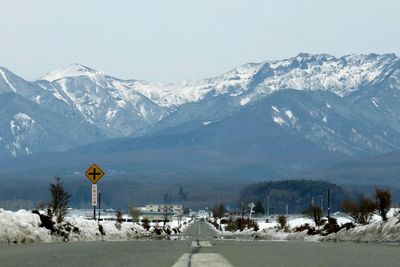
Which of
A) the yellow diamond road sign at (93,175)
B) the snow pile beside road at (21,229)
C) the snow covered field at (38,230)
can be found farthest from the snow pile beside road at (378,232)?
the yellow diamond road sign at (93,175)

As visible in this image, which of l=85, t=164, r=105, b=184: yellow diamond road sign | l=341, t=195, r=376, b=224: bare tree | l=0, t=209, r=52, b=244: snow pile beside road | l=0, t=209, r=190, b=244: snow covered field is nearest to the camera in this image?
l=0, t=209, r=52, b=244: snow pile beside road

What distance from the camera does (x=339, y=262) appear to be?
688 inches

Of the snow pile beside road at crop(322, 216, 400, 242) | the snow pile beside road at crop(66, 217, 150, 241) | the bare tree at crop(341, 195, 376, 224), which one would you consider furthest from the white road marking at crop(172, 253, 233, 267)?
the bare tree at crop(341, 195, 376, 224)

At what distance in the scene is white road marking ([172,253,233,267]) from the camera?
640 inches

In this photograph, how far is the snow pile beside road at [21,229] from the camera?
96.3 ft

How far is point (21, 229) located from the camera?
1217 inches

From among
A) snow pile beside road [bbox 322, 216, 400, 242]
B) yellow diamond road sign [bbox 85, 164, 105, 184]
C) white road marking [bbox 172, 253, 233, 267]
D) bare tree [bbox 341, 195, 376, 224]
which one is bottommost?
white road marking [bbox 172, 253, 233, 267]

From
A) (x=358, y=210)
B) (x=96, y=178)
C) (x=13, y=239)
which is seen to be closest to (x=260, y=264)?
(x=13, y=239)

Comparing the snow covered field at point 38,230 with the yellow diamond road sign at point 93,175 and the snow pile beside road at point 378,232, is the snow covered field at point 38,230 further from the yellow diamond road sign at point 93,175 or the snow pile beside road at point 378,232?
the snow pile beside road at point 378,232

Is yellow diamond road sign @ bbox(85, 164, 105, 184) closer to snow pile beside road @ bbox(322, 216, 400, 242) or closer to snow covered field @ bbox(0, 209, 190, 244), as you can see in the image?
snow covered field @ bbox(0, 209, 190, 244)

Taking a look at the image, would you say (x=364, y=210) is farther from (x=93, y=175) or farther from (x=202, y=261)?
(x=202, y=261)

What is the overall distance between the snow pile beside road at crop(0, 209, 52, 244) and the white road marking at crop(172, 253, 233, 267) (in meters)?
11.8

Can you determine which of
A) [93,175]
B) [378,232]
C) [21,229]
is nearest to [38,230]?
[21,229]

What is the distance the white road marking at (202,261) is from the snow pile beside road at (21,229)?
465 inches
